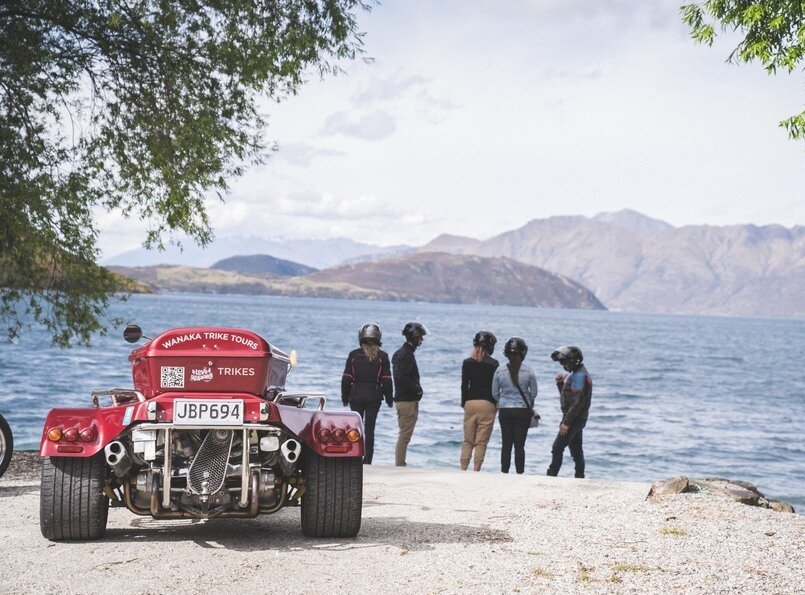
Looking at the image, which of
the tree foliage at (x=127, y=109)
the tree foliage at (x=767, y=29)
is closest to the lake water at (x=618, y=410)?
the tree foliage at (x=127, y=109)

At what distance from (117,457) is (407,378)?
22.4 ft

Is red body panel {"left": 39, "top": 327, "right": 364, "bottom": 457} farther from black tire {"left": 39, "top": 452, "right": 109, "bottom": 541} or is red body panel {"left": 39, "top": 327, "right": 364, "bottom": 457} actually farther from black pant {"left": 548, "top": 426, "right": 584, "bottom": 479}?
black pant {"left": 548, "top": 426, "right": 584, "bottom": 479}

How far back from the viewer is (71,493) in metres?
8.05

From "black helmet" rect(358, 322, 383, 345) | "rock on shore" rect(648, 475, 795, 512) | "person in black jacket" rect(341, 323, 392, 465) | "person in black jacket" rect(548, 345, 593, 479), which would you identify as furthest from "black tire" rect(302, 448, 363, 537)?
"person in black jacket" rect(548, 345, 593, 479)

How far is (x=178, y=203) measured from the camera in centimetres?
1521

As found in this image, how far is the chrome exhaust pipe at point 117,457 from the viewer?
7.86 m

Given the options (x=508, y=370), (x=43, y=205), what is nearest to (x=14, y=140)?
(x=43, y=205)

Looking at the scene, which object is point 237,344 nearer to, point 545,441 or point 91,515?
point 91,515

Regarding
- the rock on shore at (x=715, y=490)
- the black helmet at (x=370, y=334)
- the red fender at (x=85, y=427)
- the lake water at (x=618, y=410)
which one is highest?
the black helmet at (x=370, y=334)

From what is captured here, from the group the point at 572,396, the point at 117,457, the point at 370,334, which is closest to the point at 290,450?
the point at 117,457

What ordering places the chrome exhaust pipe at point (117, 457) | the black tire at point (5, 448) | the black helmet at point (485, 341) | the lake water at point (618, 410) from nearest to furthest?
the chrome exhaust pipe at point (117, 457) < the black tire at point (5, 448) < the black helmet at point (485, 341) < the lake water at point (618, 410)

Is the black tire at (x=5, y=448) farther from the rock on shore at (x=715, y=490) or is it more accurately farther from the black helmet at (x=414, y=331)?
the rock on shore at (x=715, y=490)

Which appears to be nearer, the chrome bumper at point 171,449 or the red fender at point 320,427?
the chrome bumper at point 171,449

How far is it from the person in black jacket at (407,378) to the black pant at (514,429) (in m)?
1.27
